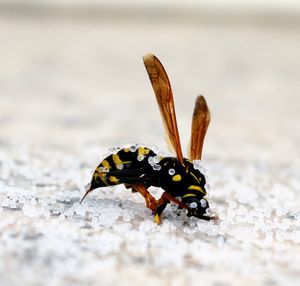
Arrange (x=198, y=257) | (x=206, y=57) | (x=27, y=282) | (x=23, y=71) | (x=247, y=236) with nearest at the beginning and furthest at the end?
(x=27, y=282) → (x=198, y=257) → (x=247, y=236) → (x=23, y=71) → (x=206, y=57)

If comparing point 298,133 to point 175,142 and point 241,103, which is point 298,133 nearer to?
point 241,103

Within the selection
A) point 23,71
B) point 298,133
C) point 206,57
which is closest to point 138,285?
point 298,133

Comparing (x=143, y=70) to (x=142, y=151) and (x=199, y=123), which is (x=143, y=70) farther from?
(x=142, y=151)

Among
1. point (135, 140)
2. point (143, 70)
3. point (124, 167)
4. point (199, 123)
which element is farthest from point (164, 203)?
→ point (143, 70)

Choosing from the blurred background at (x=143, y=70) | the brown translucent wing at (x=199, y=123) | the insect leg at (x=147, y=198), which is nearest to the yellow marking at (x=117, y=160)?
the insect leg at (x=147, y=198)

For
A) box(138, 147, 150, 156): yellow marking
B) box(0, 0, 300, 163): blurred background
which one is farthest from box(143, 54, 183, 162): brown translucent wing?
box(0, 0, 300, 163): blurred background

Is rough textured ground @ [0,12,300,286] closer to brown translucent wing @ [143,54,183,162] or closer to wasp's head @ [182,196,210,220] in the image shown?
wasp's head @ [182,196,210,220]
